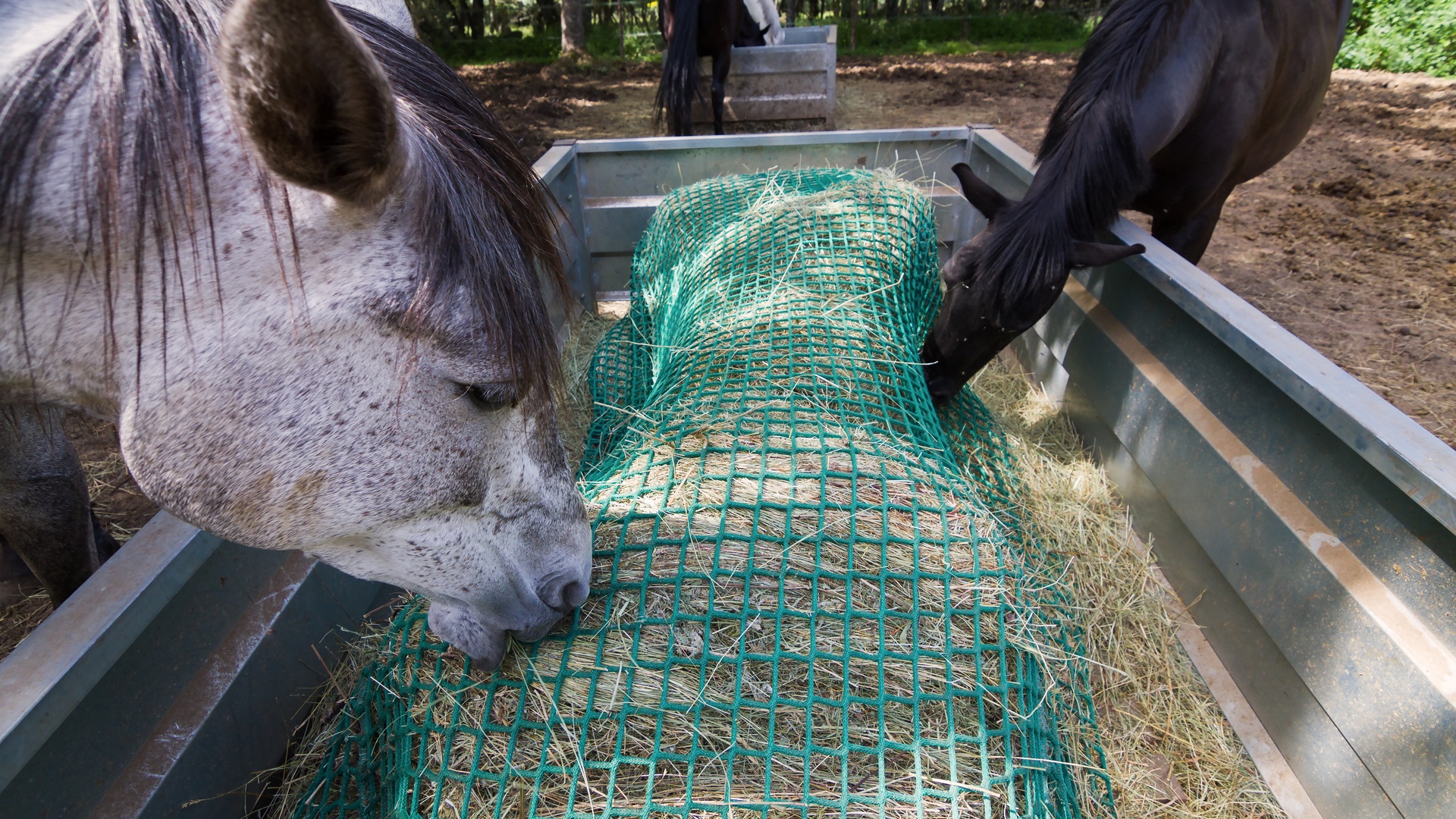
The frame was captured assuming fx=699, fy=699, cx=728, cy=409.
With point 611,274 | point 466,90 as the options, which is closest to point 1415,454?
point 466,90

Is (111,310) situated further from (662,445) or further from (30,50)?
(662,445)

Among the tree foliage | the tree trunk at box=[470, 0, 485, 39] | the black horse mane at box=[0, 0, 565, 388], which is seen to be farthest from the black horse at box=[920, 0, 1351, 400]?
the tree trunk at box=[470, 0, 485, 39]

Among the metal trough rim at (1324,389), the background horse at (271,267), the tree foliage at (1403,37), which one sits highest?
the tree foliage at (1403,37)

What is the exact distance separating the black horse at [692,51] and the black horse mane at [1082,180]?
4.27 meters

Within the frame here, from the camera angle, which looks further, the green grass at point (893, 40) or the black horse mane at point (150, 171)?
the green grass at point (893, 40)

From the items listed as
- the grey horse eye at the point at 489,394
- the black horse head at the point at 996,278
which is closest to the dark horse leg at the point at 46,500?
the grey horse eye at the point at 489,394

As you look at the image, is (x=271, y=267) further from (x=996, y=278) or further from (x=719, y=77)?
(x=719, y=77)

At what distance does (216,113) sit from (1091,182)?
7.03ft

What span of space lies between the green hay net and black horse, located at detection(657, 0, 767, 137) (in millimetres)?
4806

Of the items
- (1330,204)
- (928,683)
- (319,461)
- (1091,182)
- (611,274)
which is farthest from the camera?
(1330,204)

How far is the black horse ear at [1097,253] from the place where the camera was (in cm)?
205

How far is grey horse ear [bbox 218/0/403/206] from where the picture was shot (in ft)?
2.03

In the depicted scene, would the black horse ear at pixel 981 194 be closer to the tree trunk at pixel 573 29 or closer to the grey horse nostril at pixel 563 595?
the grey horse nostril at pixel 563 595

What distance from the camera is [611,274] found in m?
3.85
